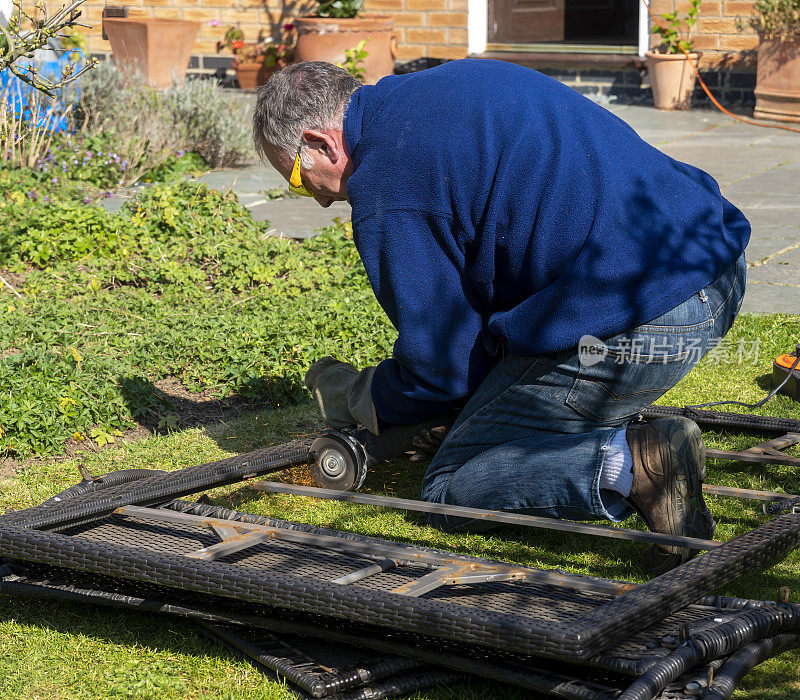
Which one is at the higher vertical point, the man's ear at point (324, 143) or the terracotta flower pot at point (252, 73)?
the terracotta flower pot at point (252, 73)

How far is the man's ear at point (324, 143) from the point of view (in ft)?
9.98

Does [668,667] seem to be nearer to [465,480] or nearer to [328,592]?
[328,592]

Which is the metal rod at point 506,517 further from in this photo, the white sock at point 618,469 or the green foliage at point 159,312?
the green foliage at point 159,312

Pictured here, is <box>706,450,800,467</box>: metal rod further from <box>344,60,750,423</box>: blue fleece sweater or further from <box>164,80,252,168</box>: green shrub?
<box>164,80,252,168</box>: green shrub

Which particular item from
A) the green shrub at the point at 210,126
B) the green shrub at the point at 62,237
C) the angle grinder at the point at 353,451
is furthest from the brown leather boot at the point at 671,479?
the green shrub at the point at 210,126

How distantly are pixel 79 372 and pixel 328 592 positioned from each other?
94.0 inches

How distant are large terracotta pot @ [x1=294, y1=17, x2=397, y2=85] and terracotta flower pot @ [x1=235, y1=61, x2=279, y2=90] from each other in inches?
49.2

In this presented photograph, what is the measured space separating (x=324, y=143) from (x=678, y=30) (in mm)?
9629

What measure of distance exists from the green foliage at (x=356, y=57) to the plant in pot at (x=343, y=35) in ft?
0.07

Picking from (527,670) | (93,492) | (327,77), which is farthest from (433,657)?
(327,77)

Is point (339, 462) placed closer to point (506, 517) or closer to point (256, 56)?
point (506, 517)

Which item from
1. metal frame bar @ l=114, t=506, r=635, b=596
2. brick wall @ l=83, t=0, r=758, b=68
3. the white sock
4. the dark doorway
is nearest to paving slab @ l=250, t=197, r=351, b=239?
metal frame bar @ l=114, t=506, r=635, b=596

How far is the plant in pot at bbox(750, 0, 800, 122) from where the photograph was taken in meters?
10.4

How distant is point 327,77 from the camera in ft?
10.0
